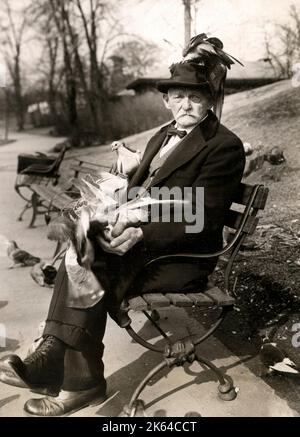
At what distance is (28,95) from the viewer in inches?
715

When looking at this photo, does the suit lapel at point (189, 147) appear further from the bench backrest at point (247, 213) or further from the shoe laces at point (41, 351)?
the shoe laces at point (41, 351)

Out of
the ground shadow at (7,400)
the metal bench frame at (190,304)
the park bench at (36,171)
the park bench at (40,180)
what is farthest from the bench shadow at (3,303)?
the park bench at (36,171)

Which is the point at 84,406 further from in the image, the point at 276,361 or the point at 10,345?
the point at 276,361

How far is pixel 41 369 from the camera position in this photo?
2.35 meters

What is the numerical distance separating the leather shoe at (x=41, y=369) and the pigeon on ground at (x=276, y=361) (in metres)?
1.14

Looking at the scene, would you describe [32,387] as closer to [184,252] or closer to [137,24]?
[184,252]

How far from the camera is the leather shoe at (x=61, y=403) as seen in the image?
244 cm

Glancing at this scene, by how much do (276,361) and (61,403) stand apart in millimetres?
1179

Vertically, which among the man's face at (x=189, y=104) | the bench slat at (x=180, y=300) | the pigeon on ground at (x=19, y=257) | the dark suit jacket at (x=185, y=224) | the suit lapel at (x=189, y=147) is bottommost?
the pigeon on ground at (x=19, y=257)

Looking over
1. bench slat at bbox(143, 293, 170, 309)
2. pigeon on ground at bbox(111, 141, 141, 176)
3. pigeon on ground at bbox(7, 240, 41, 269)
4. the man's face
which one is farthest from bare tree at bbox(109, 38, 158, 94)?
bench slat at bbox(143, 293, 170, 309)

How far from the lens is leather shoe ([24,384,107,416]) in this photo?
2.44 m

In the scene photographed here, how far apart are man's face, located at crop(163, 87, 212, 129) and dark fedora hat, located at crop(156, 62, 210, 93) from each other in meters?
0.05

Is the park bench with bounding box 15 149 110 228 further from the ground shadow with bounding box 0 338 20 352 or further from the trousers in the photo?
the trousers

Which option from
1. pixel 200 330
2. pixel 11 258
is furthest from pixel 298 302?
pixel 11 258
